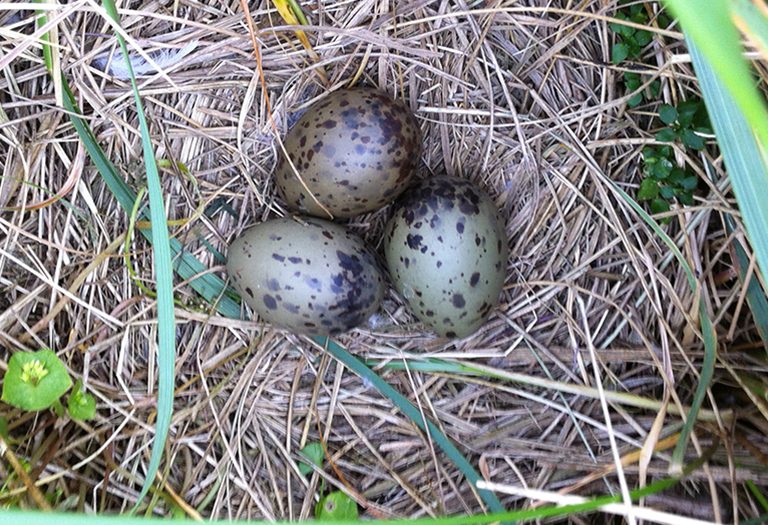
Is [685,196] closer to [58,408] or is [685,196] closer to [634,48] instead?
[634,48]

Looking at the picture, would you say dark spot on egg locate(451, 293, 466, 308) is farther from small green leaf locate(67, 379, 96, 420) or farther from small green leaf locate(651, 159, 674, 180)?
small green leaf locate(67, 379, 96, 420)

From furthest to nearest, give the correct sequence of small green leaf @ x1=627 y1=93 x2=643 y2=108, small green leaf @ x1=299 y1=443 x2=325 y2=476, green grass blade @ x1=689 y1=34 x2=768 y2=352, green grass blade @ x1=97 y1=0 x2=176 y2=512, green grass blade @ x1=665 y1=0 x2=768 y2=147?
small green leaf @ x1=299 y1=443 x2=325 y2=476 → small green leaf @ x1=627 y1=93 x2=643 y2=108 → green grass blade @ x1=97 y1=0 x2=176 y2=512 → green grass blade @ x1=689 y1=34 x2=768 y2=352 → green grass blade @ x1=665 y1=0 x2=768 y2=147

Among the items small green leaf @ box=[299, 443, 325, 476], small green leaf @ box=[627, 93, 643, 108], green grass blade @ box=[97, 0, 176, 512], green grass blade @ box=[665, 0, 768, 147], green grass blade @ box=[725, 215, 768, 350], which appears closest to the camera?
green grass blade @ box=[665, 0, 768, 147]

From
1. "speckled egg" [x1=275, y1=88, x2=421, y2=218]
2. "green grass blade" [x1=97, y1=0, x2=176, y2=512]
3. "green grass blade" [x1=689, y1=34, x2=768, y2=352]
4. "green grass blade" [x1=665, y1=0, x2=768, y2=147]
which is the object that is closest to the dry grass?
"speckled egg" [x1=275, y1=88, x2=421, y2=218]

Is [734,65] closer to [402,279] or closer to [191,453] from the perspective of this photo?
[402,279]

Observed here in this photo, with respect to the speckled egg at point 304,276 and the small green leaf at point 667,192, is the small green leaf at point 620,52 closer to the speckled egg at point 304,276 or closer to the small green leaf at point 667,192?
the small green leaf at point 667,192
